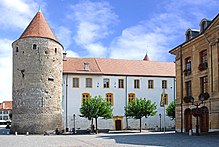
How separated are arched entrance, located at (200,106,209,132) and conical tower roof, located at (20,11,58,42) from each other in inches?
1007

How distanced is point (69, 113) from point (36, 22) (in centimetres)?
1420

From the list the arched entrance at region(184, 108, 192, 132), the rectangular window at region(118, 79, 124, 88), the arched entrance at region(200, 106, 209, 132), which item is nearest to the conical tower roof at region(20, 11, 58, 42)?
the rectangular window at region(118, 79, 124, 88)

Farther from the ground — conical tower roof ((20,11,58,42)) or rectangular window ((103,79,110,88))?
conical tower roof ((20,11,58,42))

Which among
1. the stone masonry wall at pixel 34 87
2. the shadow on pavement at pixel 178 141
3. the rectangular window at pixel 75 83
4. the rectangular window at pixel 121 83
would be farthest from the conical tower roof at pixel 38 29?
the shadow on pavement at pixel 178 141

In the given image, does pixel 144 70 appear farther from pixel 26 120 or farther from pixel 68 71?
pixel 26 120

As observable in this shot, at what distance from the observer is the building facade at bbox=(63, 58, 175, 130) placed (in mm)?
53031

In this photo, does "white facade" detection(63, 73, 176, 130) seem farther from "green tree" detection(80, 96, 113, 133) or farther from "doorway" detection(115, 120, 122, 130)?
"green tree" detection(80, 96, 113, 133)

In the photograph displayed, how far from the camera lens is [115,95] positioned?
5512 cm

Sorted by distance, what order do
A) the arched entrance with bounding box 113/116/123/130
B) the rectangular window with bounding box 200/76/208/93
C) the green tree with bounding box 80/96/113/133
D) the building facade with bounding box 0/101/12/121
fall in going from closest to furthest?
the rectangular window with bounding box 200/76/208/93 < the green tree with bounding box 80/96/113/133 < the arched entrance with bounding box 113/116/123/130 < the building facade with bounding box 0/101/12/121

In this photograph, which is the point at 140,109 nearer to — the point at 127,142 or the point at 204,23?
the point at 204,23

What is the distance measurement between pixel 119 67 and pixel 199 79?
86.2ft

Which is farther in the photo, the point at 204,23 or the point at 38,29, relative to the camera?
the point at 38,29

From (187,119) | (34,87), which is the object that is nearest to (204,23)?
(187,119)

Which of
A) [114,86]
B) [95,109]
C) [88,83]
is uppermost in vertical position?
[88,83]
